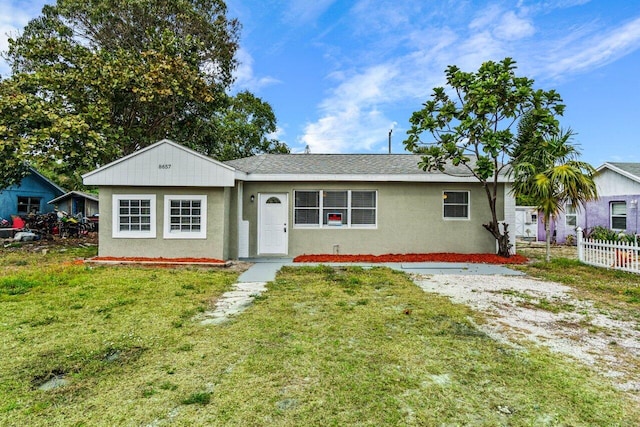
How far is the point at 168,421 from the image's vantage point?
2.27 metres

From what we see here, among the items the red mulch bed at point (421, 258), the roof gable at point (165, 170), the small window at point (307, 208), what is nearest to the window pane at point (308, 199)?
the small window at point (307, 208)

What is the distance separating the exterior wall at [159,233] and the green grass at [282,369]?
153 inches

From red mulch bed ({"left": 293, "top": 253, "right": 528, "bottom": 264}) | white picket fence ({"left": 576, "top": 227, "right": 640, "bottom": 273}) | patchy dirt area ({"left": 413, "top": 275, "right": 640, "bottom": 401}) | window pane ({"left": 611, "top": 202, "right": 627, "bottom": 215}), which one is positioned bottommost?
patchy dirt area ({"left": 413, "top": 275, "right": 640, "bottom": 401})

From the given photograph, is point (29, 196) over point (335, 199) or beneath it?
over

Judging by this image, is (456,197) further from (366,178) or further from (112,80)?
(112,80)

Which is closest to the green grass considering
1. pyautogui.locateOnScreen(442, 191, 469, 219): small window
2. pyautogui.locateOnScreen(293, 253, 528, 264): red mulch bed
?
pyautogui.locateOnScreen(293, 253, 528, 264): red mulch bed

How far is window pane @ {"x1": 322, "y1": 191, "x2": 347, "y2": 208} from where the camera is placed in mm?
10523

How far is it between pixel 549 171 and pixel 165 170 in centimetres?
1060

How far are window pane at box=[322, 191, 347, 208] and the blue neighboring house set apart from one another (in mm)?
17475

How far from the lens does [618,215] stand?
13.6 m

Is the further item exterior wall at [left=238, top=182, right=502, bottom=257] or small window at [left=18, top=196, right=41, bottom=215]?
small window at [left=18, top=196, right=41, bottom=215]

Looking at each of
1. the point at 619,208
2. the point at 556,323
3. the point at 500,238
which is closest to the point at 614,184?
the point at 619,208

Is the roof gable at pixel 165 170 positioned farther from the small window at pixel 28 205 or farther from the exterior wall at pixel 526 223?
the exterior wall at pixel 526 223

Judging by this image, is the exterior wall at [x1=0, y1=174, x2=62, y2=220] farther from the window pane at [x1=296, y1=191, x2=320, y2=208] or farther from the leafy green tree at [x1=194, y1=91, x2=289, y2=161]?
the window pane at [x1=296, y1=191, x2=320, y2=208]
